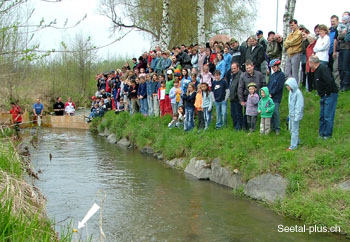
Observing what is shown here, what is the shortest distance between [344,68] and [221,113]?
3.54 meters

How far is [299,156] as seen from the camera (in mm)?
8898


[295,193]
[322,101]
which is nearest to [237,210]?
Result: [295,193]

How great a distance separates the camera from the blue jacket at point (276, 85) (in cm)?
1064

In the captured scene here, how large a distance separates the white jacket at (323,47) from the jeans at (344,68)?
57 cm

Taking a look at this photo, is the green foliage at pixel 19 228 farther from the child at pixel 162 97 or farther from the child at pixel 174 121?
the child at pixel 162 97

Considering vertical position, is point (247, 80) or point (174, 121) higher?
point (247, 80)

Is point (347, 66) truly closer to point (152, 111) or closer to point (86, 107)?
point (152, 111)

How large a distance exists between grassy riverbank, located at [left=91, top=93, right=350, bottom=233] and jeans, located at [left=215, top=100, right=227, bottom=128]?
0.34 metres

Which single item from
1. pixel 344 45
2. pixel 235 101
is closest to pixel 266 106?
pixel 235 101

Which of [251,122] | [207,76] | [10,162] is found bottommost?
[10,162]

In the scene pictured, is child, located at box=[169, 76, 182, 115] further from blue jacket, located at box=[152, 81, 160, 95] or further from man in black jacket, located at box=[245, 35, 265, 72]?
man in black jacket, located at box=[245, 35, 265, 72]

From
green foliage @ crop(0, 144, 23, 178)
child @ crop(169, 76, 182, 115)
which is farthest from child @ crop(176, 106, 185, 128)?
green foliage @ crop(0, 144, 23, 178)

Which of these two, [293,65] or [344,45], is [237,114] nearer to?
[293,65]

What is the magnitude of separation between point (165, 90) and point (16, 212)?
35.5ft
